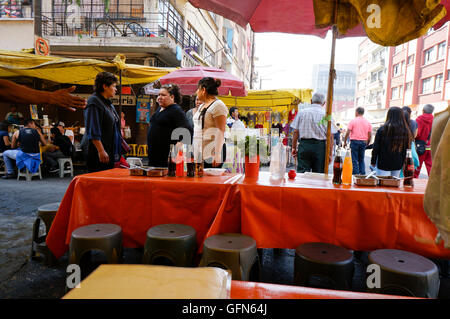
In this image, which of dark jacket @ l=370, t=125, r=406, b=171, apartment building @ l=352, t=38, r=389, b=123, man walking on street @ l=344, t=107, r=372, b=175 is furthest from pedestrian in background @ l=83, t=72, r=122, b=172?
apartment building @ l=352, t=38, r=389, b=123

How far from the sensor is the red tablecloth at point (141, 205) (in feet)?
8.34

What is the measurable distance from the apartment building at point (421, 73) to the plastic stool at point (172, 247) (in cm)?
2806

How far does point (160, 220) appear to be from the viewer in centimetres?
268

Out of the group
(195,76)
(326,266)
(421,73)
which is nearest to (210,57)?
(195,76)

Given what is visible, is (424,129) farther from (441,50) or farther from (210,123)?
(441,50)

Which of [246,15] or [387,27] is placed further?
[246,15]

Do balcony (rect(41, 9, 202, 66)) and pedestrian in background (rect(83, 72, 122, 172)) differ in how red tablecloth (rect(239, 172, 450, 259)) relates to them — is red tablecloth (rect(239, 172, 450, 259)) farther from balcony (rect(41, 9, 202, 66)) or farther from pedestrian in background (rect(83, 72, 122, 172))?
balcony (rect(41, 9, 202, 66))

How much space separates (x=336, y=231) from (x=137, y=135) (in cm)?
1213

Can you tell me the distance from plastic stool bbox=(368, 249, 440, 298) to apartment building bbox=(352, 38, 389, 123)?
150 feet

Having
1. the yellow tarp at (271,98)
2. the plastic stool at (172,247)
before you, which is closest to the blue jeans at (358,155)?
the yellow tarp at (271,98)

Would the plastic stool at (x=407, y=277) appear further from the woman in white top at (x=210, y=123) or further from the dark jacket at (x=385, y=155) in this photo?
the dark jacket at (x=385, y=155)

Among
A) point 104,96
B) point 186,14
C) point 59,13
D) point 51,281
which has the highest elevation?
point 186,14
